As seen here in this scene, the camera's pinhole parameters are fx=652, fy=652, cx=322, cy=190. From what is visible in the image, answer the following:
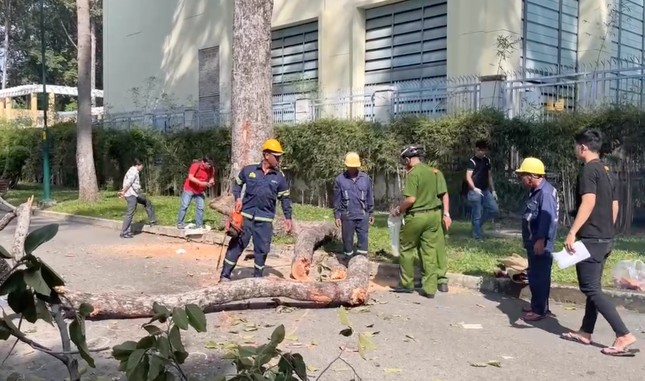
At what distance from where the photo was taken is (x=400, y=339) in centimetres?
605

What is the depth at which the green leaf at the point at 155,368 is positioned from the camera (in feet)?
6.56

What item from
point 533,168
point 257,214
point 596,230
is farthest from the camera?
point 257,214

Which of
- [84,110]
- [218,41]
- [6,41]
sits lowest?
[84,110]

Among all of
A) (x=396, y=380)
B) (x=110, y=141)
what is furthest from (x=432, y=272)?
(x=110, y=141)

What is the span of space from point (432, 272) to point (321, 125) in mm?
9229

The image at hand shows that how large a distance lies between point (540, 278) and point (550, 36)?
15.0m

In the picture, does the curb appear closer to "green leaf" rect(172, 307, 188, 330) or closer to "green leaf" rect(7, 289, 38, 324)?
"green leaf" rect(172, 307, 188, 330)

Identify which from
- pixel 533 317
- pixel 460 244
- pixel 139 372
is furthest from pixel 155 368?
pixel 460 244

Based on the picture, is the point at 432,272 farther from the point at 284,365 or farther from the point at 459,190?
the point at 459,190

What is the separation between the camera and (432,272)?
7.68 meters

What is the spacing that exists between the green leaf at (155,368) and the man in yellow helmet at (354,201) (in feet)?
22.0

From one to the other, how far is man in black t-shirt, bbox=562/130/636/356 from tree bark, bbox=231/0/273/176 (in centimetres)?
716

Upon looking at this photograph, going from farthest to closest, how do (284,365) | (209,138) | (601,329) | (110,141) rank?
1. (110,141)
2. (209,138)
3. (601,329)
4. (284,365)

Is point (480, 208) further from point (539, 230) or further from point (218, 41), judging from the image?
point (218, 41)
